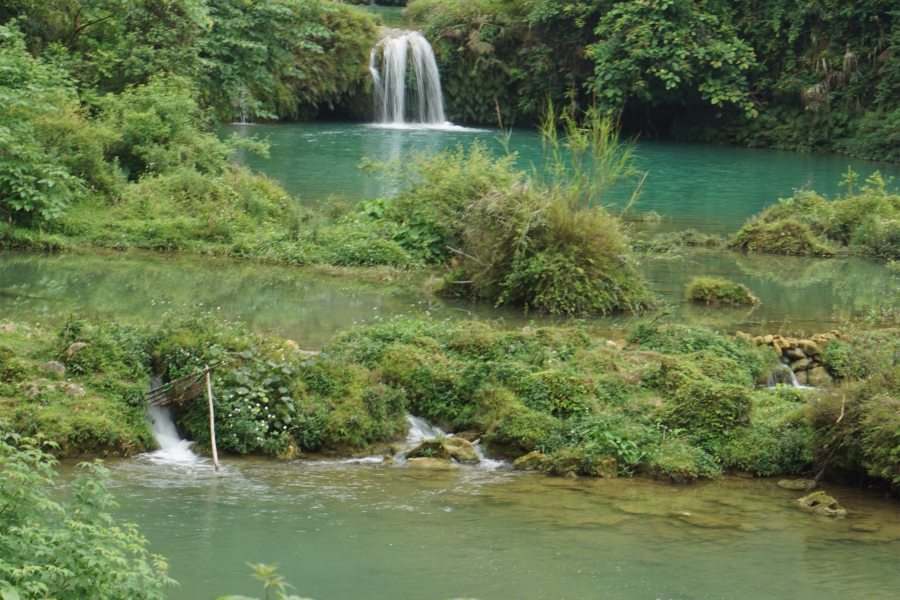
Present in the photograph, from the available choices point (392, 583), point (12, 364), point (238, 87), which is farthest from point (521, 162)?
point (392, 583)

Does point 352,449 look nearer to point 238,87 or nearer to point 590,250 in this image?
point 590,250

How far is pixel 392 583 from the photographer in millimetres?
5512

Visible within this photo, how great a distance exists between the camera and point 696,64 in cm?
3162

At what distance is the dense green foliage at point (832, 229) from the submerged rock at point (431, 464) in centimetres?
1010

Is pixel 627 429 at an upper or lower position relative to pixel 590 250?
lower

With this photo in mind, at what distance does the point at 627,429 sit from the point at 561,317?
3.46 m

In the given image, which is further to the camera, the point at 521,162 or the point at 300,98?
the point at 300,98

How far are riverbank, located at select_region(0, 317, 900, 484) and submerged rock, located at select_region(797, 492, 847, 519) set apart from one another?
439 mm

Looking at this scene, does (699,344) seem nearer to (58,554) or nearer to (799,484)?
(799,484)

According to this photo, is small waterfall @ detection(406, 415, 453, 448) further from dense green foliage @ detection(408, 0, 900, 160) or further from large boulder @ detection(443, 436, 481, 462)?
dense green foliage @ detection(408, 0, 900, 160)

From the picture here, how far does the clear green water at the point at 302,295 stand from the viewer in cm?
1056

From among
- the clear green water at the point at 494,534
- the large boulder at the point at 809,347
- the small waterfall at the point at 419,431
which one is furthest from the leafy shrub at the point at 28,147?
the large boulder at the point at 809,347

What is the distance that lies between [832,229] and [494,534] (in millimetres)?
12278

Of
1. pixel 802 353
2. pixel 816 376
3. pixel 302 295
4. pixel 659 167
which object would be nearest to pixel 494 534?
pixel 816 376
